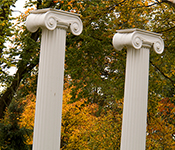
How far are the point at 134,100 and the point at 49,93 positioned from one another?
1384 mm

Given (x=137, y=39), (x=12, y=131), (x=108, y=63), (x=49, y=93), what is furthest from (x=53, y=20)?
(x=108, y=63)

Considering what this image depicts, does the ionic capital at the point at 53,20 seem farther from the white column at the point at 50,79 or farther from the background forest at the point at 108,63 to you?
the background forest at the point at 108,63

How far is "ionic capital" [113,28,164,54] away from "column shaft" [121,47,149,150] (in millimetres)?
136

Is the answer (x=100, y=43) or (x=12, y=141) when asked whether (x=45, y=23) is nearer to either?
(x=100, y=43)

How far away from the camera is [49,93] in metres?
4.50

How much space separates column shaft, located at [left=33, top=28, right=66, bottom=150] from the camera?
4496mm

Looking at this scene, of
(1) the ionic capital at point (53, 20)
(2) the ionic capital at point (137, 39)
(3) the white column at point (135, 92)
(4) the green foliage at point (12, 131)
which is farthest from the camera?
(4) the green foliage at point (12, 131)

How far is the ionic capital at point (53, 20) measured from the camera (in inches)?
174

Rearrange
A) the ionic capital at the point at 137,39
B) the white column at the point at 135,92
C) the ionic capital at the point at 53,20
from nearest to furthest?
the ionic capital at the point at 53,20 < the ionic capital at the point at 137,39 < the white column at the point at 135,92

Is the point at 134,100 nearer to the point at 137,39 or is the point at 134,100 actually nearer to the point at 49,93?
the point at 137,39

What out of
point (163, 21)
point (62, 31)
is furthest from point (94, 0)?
point (62, 31)

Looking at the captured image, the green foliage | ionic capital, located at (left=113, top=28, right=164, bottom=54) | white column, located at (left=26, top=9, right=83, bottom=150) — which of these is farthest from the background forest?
white column, located at (left=26, top=9, right=83, bottom=150)

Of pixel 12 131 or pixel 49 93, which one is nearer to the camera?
pixel 49 93

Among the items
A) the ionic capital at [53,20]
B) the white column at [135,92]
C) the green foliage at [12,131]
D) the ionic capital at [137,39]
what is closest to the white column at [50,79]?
→ the ionic capital at [53,20]
